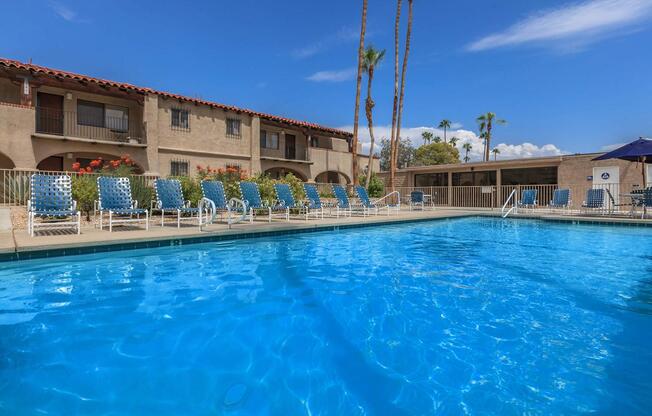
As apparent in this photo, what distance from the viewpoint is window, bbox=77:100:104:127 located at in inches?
690

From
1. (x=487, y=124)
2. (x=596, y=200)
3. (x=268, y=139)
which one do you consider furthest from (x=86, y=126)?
(x=487, y=124)

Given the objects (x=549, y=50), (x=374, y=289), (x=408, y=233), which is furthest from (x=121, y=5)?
(x=549, y=50)

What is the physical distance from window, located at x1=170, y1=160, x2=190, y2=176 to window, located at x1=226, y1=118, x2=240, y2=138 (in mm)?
A: 3215

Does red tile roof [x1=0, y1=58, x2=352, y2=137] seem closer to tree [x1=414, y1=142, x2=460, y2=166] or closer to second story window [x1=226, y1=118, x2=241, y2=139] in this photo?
second story window [x1=226, y1=118, x2=241, y2=139]

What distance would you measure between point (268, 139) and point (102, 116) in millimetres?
9632

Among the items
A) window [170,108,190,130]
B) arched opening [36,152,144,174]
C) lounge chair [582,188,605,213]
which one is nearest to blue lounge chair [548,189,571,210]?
lounge chair [582,188,605,213]

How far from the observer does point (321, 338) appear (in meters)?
3.03

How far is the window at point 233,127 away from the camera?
21.4 meters

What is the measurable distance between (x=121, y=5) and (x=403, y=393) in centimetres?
1788

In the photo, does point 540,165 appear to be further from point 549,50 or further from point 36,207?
point 36,207

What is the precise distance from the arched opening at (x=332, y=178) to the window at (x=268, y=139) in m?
4.48

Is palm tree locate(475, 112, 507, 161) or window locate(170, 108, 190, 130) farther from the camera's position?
palm tree locate(475, 112, 507, 161)

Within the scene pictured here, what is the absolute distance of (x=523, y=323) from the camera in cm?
331

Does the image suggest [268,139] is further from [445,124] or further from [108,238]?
[445,124]
